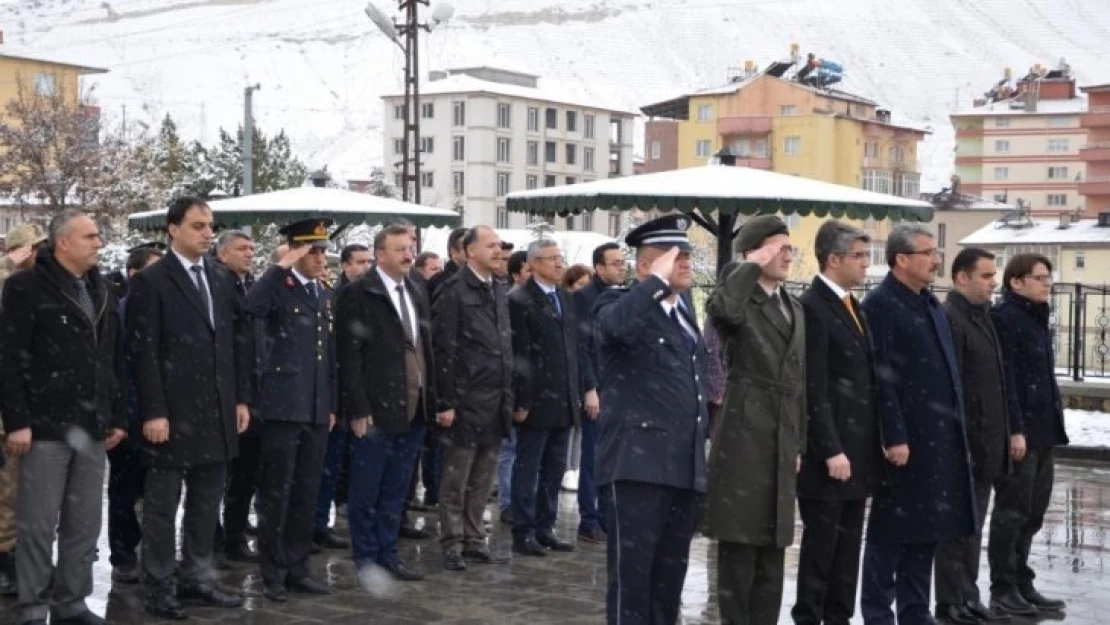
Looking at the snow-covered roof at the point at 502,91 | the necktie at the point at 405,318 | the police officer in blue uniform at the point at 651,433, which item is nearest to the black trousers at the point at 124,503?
the necktie at the point at 405,318

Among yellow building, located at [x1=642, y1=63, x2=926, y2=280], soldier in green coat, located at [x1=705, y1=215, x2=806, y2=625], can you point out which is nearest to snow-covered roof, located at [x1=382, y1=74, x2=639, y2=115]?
yellow building, located at [x1=642, y1=63, x2=926, y2=280]

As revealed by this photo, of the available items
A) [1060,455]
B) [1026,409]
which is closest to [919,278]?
[1026,409]

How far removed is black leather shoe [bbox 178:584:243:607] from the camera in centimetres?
841

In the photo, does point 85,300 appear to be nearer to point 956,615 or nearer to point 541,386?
point 541,386

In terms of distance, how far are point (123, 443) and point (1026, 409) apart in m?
5.46

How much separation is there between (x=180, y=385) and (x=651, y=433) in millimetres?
2730

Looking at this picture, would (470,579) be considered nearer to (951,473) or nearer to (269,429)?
(269,429)

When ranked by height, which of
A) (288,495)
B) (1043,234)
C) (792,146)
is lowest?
(288,495)

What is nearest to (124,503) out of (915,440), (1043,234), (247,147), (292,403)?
(292,403)

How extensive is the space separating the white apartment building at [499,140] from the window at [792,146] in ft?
73.4

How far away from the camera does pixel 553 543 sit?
414 inches

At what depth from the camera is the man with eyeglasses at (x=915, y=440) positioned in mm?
7711

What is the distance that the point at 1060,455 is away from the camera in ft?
56.6

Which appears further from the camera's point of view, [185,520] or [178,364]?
[185,520]
